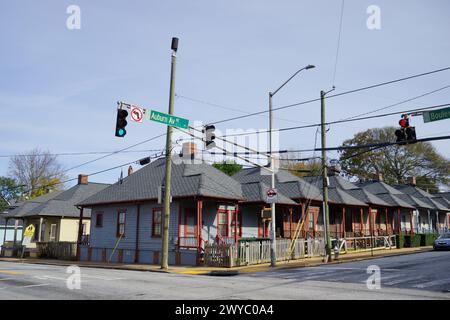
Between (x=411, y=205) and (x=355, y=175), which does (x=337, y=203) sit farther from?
(x=355, y=175)

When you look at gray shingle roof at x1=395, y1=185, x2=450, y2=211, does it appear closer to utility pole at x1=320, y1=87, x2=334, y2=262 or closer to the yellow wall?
utility pole at x1=320, y1=87, x2=334, y2=262

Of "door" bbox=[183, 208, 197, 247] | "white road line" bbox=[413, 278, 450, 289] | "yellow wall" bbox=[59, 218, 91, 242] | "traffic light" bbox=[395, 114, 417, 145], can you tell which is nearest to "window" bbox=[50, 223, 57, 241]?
"yellow wall" bbox=[59, 218, 91, 242]

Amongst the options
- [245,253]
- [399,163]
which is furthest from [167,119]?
[399,163]

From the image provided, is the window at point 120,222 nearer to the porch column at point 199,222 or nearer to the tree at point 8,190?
the porch column at point 199,222

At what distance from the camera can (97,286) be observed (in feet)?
44.6

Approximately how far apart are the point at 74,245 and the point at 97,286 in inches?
861

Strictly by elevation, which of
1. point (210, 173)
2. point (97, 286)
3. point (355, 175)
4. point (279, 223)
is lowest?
point (97, 286)

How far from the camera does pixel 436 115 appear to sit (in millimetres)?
16656

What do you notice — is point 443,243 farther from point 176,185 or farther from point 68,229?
point 68,229

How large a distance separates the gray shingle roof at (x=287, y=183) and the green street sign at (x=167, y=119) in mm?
17342

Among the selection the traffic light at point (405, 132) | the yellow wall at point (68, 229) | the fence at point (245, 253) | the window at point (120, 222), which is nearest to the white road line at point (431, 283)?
the traffic light at point (405, 132)

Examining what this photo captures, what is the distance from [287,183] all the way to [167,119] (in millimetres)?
20798

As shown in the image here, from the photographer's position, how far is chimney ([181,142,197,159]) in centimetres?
3312
